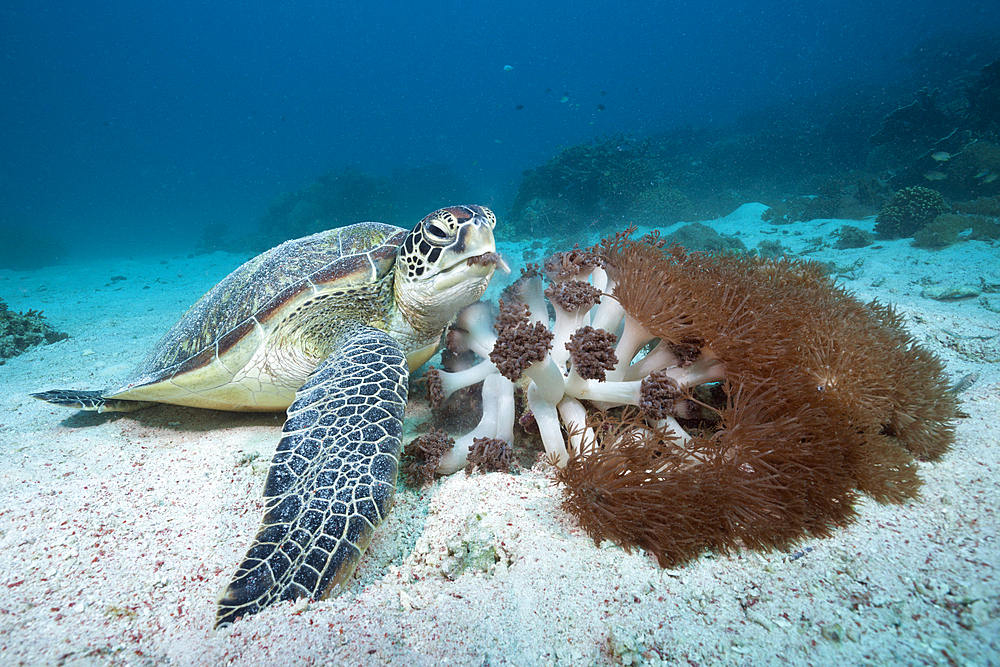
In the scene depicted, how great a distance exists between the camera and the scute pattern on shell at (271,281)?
257 centimetres

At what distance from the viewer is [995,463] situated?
158 centimetres

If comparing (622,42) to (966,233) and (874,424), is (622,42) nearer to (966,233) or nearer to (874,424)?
(966,233)

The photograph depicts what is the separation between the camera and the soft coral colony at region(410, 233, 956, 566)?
4.42 ft

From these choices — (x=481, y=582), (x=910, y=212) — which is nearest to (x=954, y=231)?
(x=910, y=212)

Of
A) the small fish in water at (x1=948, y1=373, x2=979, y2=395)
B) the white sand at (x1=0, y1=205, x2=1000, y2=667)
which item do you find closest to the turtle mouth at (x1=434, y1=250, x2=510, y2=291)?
the white sand at (x1=0, y1=205, x2=1000, y2=667)

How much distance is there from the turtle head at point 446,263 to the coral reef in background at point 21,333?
251 inches

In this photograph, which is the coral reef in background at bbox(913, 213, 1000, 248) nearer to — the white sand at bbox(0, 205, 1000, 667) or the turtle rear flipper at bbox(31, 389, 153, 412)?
the white sand at bbox(0, 205, 1000, 667)

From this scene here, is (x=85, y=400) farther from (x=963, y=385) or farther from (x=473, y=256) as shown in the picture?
(x=963, y=385)

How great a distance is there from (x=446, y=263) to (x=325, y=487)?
1425 millimetres

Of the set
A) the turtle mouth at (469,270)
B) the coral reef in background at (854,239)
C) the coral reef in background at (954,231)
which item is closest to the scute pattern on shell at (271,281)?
the turtle mouth at (469,270)

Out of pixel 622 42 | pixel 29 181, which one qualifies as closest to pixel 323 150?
pixel 29 181

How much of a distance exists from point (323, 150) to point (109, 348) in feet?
258

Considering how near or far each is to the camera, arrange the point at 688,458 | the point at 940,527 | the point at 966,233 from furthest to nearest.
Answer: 1. the point at 966,233
2. the point at 688,458
3. the point at 940,527

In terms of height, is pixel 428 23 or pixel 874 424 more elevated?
pixel 428 23
